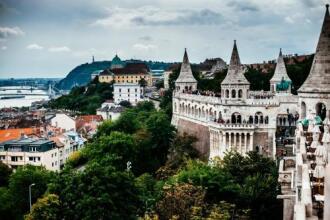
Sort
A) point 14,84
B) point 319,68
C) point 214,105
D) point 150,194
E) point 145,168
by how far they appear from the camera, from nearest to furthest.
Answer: point 319,68 → point 150,194 → point 214,105 → point 145,168 → point 14,84

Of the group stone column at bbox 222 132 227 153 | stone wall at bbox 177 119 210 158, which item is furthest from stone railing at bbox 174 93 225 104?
stone column at bbox 222 132 227 153

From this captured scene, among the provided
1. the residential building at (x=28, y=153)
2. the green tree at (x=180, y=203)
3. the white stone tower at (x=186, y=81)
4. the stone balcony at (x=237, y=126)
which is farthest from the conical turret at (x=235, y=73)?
the residential building at (x=28, y=153)

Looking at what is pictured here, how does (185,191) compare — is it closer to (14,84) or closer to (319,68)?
(319,68)

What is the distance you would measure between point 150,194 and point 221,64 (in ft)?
228

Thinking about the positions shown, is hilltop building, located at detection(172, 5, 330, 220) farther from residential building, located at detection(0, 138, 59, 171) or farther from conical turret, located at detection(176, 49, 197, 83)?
residential building, located at detection(0, 138, 59, 171)

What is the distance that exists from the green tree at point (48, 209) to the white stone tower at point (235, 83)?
14.2 metres

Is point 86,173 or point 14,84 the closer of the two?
point 86,173

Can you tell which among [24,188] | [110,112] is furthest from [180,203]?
[110,112]

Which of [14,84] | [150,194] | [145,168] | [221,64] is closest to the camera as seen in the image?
[150,194]

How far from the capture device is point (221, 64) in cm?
9488

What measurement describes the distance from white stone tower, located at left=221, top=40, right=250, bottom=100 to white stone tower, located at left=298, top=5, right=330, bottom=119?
14468 millimetres

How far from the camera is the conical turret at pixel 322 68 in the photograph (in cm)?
1770

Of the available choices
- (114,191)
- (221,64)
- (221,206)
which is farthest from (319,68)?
(221,64)

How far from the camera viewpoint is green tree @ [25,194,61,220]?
22.2 metres
